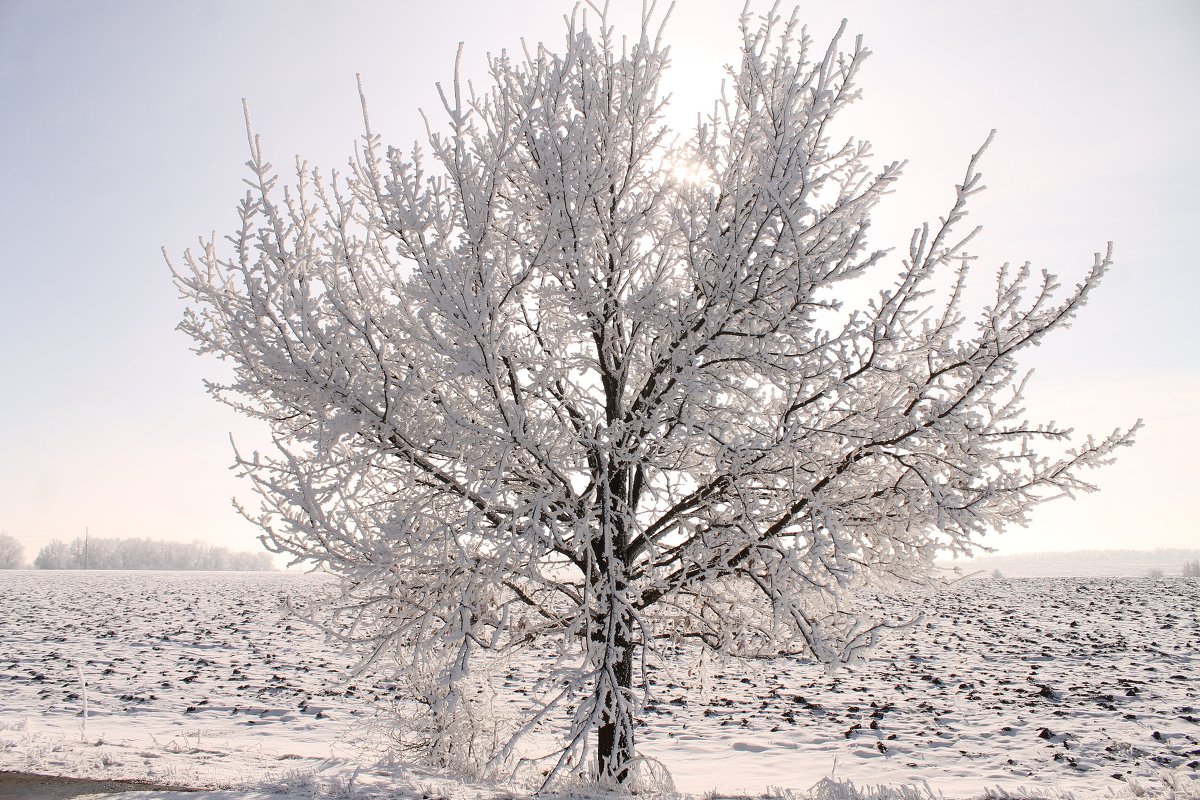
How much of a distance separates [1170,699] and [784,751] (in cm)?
658

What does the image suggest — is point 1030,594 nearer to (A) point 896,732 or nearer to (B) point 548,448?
(A) point 896,732

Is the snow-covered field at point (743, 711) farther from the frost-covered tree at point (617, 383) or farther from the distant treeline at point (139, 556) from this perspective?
the distant treeline at point (139, 556)

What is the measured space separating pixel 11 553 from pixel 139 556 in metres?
14.8

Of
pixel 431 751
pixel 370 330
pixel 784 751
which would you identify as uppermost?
pixel 370 330

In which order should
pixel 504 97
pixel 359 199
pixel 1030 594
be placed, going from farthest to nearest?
pixel 1030 594, pixel 359 199, pixel 504 97

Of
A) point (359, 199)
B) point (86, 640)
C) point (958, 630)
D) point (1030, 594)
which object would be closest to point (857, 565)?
point (359, 199)

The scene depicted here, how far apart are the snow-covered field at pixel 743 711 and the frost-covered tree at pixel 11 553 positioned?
319 feet

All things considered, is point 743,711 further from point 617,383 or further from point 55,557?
point 55,557

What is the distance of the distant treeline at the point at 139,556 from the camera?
97688mm

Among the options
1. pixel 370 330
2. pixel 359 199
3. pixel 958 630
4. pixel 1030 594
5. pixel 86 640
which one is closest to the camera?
pixel 370 330

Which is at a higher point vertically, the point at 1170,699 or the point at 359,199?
the point at 359,199

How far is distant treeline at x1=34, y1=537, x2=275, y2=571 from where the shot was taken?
97.7m

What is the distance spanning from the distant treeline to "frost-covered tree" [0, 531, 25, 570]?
404 centimetres

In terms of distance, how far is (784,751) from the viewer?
9.15m
